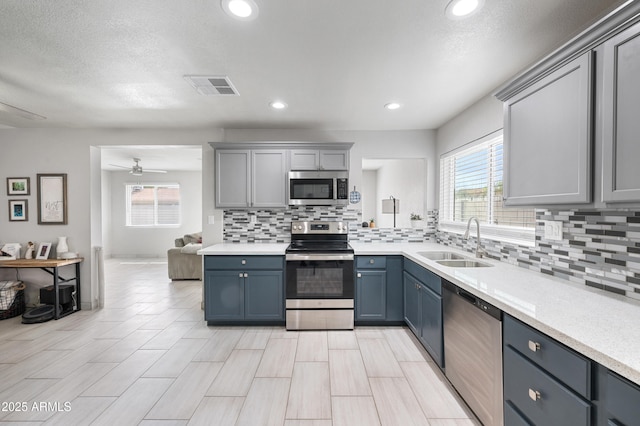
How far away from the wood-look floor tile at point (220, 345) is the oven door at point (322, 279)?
2.31 ft

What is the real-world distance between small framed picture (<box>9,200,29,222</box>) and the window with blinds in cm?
565

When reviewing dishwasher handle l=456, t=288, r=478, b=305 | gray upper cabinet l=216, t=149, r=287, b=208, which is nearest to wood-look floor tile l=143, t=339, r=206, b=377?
gray upper cabinet l=216, t=149, r=287, b=208

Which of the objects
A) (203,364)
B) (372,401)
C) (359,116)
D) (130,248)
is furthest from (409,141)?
(130,248)

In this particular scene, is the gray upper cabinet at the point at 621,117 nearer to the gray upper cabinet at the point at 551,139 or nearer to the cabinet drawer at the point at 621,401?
the gray upper cabinet at the point at 551,139

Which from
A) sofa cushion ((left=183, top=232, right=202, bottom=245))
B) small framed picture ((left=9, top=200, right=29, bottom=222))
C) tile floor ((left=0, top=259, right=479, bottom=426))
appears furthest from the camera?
sofa cushion ((left=183, top=232, right=202, bottom=245))

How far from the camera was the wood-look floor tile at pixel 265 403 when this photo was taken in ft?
5.82

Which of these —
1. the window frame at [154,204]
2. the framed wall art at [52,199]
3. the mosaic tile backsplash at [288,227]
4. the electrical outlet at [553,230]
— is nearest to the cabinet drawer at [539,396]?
the electrical outlet at [553,230]

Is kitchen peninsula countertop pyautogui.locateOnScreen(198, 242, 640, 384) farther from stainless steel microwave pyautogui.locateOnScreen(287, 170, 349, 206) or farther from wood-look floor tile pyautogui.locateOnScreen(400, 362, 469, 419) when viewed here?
stainless steel microwave pyautogui.locateOnScreen(287, 170, 349, 206)

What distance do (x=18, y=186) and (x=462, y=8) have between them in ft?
17.7

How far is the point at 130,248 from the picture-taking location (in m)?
7.59

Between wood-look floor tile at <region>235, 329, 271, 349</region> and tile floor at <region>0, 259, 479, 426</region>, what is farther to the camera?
wood-look floor tile at <region>235, 329, 271, 349</region>

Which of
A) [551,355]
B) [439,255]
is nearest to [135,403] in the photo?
[551,355]

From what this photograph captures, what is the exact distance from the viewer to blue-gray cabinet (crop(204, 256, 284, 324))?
3.11m

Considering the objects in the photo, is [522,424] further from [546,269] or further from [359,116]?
[359,116]
